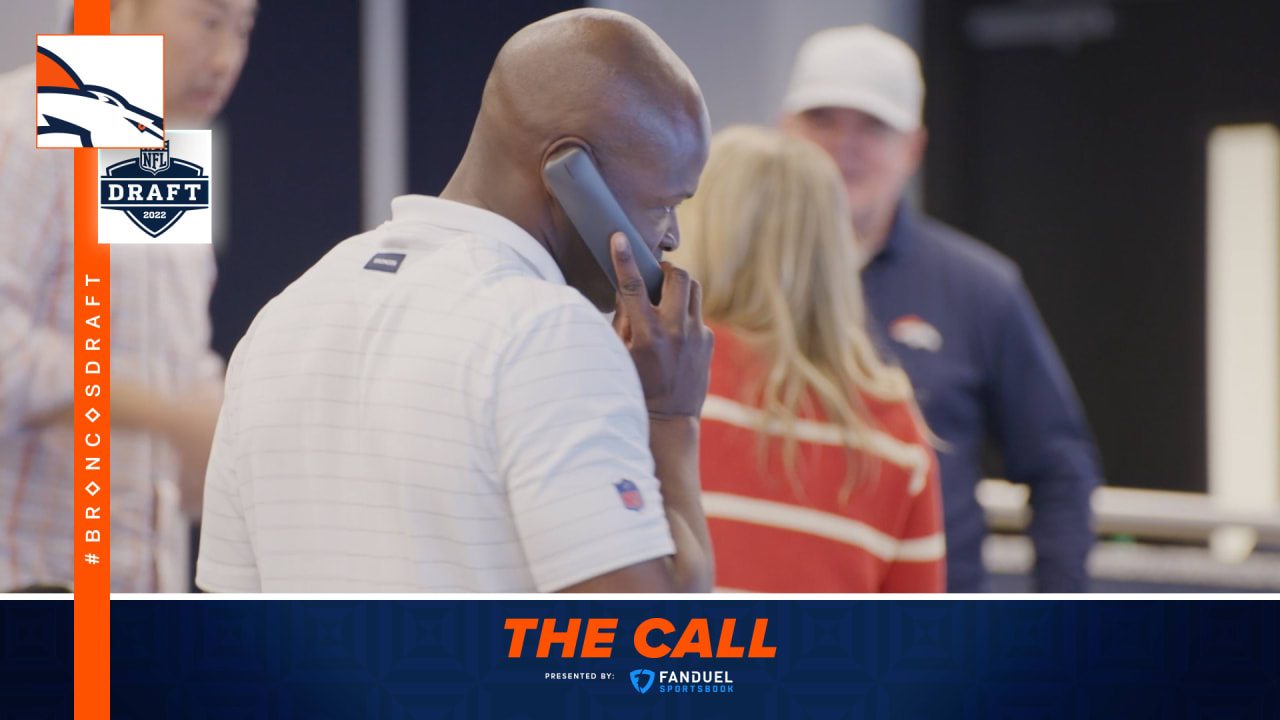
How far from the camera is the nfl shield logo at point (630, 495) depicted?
88 centimetres

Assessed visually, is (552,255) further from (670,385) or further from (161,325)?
(161,325)

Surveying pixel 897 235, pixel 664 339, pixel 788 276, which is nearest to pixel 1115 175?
pixel 897 235

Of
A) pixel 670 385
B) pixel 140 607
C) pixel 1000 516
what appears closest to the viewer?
pixel 670 385

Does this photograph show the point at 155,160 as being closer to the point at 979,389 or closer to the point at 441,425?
the point at 441,425

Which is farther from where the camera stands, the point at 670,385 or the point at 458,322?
the point at 670,385

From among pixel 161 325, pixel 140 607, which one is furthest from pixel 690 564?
pixel 161 325

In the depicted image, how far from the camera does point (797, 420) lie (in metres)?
1.51

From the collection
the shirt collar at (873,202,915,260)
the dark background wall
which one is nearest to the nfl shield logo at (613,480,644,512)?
the shirt collar at (873,202,915,260)

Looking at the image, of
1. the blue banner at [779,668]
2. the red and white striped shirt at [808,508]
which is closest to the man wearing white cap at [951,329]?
the red and white striped shirt at [808,508]

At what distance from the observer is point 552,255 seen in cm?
101

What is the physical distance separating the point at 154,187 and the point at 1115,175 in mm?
3945

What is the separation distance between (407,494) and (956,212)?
13.1 feet

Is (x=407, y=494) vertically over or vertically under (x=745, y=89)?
under

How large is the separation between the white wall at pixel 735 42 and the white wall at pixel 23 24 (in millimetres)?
570
